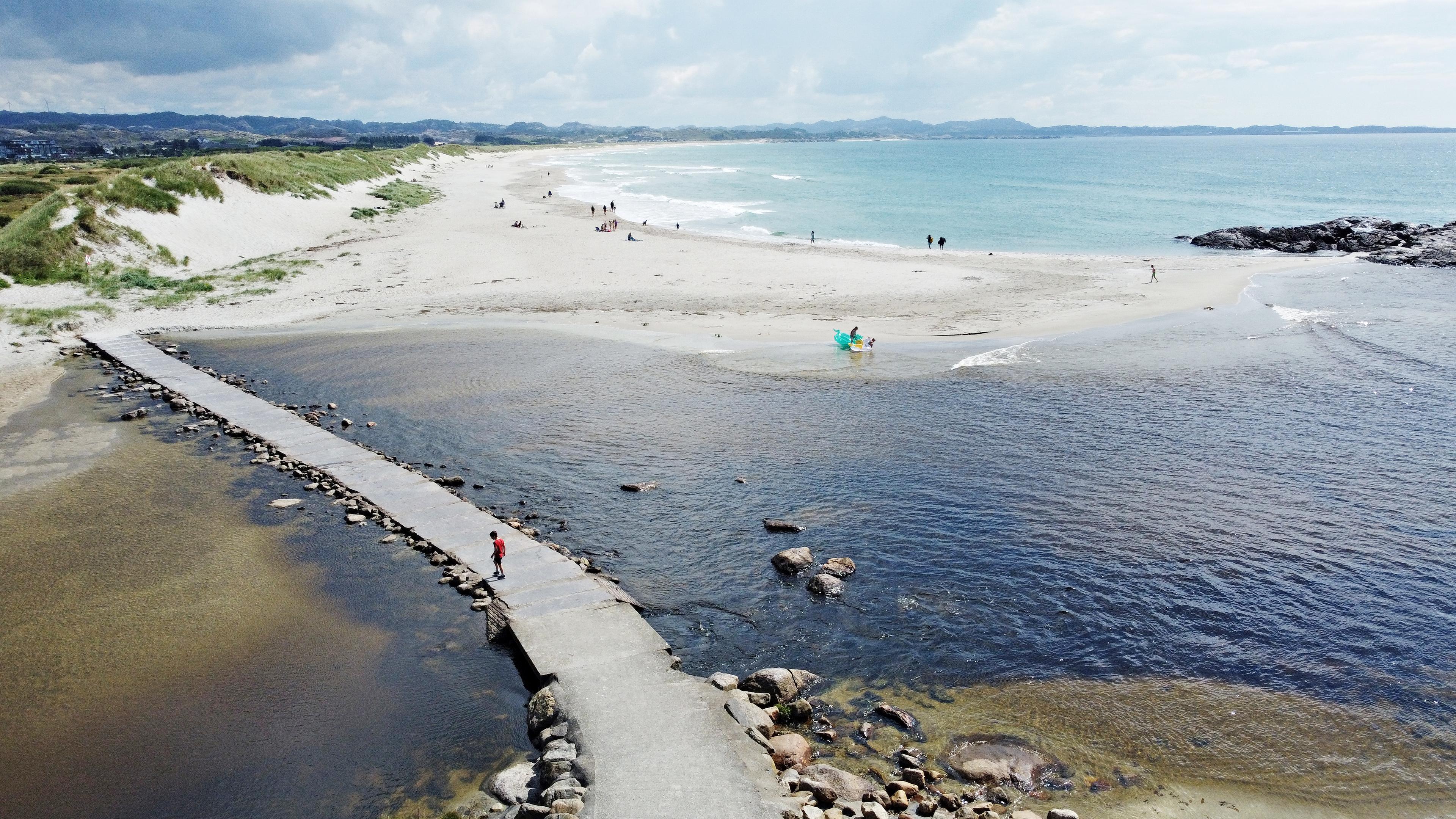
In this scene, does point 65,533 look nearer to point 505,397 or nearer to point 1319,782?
point 505,397

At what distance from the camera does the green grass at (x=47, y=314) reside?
3403 centimetres

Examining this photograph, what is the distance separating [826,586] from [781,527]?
8.57 feet

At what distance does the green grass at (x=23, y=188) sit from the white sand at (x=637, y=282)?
65.9 ft

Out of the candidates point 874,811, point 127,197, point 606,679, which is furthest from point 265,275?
point 874,811

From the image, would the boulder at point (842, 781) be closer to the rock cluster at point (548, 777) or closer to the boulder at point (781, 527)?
the rock cluster at point (548, 777)

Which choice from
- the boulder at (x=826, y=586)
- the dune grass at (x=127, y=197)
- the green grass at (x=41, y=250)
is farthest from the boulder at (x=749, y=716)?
the green grass at (x=41, y=250)

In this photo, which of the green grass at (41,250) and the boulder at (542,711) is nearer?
the boulder at (542,711)

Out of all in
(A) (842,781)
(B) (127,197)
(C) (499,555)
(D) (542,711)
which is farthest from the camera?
(B) (127,197)

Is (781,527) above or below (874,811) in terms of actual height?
above

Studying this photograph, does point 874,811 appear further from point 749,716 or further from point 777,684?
point 777,684

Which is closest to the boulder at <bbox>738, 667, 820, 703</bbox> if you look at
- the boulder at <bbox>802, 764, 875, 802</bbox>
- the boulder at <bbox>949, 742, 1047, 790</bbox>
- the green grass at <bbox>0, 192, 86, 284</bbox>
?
the boulder at <bbox>802, 764, 875, 802</bbox>

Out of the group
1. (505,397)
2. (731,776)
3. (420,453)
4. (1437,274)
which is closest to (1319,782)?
(731,776)

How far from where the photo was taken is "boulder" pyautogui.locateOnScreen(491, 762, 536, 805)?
33.4 ft

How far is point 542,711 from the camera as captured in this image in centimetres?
1153
